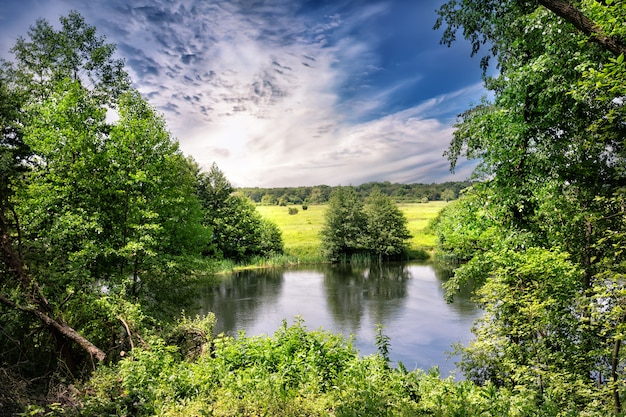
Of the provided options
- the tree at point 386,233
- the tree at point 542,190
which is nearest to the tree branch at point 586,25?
the tree at point 542,190

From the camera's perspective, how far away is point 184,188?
2025 centimetres

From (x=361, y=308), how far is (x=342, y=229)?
27.6 m

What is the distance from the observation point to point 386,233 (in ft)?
161

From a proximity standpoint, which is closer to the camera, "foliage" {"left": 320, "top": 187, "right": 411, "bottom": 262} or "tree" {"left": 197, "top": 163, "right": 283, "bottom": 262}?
"tree" {"left": 197, "top": 163, "right": 283, "bottom": 262}

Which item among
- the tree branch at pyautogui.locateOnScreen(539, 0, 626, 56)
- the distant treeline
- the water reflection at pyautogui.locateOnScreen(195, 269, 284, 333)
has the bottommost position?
the water reflection at pyautogui.locateOnScreen(195, 269, 284, 333)

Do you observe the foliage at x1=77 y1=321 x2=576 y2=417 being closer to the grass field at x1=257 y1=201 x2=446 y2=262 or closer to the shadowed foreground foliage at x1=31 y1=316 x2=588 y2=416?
the shadowed foreground foliage at x1=31 y1=316 x2=588 y2=416

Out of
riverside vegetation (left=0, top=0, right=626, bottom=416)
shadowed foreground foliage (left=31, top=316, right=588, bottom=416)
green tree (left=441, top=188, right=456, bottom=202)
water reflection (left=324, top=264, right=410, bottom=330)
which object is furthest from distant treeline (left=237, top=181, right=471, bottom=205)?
shadowed foreground foliage (left=31, top=316, right=588, bottom=416)

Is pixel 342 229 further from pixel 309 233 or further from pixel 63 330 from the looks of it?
pixel 63 330

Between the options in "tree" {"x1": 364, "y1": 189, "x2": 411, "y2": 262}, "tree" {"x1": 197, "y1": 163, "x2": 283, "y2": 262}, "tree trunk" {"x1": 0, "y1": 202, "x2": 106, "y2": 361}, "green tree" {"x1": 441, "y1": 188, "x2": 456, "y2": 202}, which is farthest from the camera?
"green tree" {"x1": 441, "y1": 188, "x2": 456, "y2": 202}

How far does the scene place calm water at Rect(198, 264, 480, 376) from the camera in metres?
17.0

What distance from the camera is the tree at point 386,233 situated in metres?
49.2

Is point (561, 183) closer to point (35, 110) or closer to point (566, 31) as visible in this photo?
point (566, 31)

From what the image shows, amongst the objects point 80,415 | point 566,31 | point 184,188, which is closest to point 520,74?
point 566,31

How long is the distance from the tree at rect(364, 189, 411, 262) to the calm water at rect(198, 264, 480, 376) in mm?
9931
